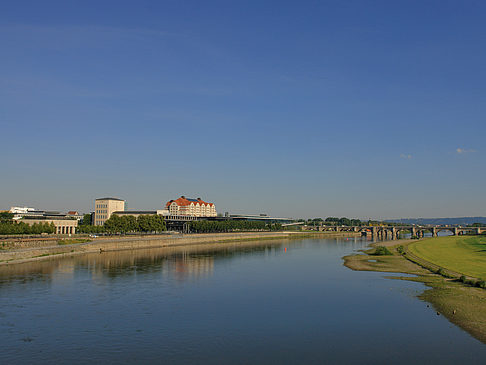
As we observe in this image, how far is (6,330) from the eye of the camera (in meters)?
33.9

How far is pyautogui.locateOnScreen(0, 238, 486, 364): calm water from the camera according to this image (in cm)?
2908

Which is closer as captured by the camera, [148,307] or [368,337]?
[368,337]

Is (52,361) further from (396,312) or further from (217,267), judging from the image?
(217,267)

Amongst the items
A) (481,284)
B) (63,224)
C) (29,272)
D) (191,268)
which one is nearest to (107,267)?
(29,272)

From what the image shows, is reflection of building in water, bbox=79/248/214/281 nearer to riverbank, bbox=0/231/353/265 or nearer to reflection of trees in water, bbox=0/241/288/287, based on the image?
reflection of trees in water, bbox=0/241/288/287

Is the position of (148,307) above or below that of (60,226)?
below

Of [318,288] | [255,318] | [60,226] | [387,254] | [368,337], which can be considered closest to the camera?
[368,337]

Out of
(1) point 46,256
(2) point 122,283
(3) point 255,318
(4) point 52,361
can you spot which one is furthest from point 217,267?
(4) point 52,361

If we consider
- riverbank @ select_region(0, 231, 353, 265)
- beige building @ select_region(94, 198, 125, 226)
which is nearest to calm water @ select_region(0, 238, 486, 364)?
riverbank @ select_region(0, 231, 353, 265)

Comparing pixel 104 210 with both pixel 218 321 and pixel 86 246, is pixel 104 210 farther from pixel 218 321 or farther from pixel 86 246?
pixel 218 321

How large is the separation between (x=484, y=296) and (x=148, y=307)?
38.3 meters

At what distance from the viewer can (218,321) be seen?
38.3m

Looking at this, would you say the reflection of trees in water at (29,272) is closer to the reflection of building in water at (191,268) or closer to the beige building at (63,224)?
the reflection of building in water at (191,268)

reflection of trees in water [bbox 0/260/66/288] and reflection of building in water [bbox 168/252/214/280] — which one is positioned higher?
reflection of trees in water [bbox 0/260/66/288]
